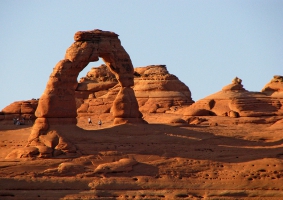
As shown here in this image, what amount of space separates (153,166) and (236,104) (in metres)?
19.4

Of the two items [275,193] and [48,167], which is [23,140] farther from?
[275,193]

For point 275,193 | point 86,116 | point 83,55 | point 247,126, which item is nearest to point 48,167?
point 83,55

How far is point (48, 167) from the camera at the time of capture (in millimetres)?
43531

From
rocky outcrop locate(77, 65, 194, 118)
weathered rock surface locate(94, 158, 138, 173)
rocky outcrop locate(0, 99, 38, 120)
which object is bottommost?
weathered rock surface locate(94, 158, 138, 173)

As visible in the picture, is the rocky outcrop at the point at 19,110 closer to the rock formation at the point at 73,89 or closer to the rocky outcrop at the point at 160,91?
the rocky outcrop at the point at 160,91

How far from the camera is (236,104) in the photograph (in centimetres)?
6300

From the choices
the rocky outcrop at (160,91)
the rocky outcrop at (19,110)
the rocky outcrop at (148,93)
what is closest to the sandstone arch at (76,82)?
the rocky outcrop at (19,110)

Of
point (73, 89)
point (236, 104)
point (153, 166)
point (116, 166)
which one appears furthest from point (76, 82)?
point (236, 104)

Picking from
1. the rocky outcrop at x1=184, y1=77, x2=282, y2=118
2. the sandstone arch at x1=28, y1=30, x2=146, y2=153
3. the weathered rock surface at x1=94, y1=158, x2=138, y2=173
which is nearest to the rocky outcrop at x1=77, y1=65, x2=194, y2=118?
the rocky outcrop at x1=184, y1=77, x2=282, y2=118

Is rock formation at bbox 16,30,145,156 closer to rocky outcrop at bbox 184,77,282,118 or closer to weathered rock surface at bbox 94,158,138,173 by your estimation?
weathered rock surface at bbox 94,158,138,173

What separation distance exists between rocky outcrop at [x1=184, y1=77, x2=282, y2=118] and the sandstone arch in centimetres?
1273

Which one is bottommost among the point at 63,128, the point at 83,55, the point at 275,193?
the point at 275,193

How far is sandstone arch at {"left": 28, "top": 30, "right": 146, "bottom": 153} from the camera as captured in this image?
4600cm

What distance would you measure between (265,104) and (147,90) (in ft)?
28.4
